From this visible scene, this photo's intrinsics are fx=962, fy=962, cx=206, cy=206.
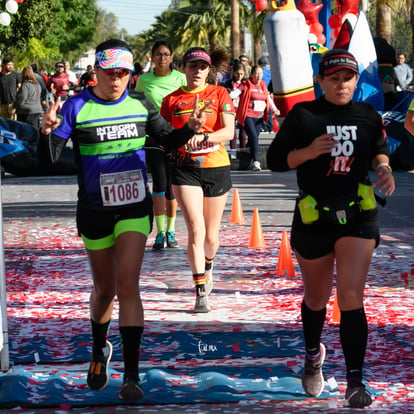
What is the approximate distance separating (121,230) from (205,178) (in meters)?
2.31

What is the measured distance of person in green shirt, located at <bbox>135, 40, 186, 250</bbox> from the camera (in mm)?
9789

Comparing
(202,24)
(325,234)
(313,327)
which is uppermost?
(202,24)

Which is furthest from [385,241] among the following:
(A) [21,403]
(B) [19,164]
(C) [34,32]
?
(C) [34,32]

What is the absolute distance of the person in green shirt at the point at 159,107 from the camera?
9789 millimetres

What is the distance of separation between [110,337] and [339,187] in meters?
2.36

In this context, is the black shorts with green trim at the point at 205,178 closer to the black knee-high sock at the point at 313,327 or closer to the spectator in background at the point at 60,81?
the black knee-high sock at the point at 313,327

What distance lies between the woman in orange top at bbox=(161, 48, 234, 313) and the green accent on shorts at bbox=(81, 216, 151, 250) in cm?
207

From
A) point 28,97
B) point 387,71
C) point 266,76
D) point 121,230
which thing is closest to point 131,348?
point 121,230

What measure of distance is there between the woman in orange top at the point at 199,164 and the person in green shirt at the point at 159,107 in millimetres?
1960

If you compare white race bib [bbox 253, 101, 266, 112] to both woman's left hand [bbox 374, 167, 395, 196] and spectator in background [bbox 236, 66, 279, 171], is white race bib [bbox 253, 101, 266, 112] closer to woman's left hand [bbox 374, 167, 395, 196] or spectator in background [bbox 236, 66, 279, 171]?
spectator in background [bbox 236, 66, 279, 171]

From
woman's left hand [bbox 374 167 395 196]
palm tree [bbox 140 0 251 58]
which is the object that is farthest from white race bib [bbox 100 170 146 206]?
palm tree [bbox 140 0 251 58]

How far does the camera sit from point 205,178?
7.75m

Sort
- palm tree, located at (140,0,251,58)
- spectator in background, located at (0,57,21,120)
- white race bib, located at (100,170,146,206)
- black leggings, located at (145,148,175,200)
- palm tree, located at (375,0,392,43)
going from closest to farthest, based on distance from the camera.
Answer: white race bib, located at (100,170,146,206)
black leggings, located at (145,148,175,200)
spectator in background, located at (0,57,21,120)
palm tree, located at (375,0,392,43)
palm tree, located at (140,0,251,58)

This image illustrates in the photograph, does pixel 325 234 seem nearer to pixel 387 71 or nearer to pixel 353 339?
pixel 353 339
